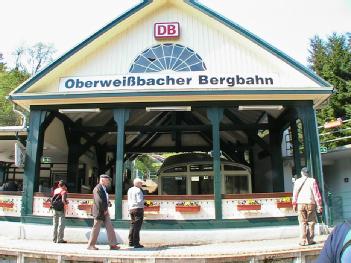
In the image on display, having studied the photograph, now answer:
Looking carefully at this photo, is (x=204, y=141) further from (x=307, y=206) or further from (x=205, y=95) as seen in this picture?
(x=307, y=206)

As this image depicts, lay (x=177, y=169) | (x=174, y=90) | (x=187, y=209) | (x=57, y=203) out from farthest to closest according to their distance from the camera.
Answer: (x=177, y=169) → (x=174, y=90) → (x=187, y=209) → (x=57, y=203)

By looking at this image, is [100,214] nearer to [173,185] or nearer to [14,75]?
[173,185]

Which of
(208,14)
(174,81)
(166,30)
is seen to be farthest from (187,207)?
(208,14)

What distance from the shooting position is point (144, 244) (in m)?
9.22

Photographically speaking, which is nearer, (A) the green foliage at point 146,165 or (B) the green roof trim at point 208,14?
(B) the green roof trim at point 208,14

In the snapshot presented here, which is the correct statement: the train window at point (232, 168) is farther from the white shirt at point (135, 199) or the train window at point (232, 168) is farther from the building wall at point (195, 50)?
the white shirt at point (135, 199)

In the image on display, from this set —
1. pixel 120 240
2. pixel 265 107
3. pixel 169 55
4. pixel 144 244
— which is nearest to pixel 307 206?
pixel 265 107

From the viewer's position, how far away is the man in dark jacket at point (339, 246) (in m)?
1.72

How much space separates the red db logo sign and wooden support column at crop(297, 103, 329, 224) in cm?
417

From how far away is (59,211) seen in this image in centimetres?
916

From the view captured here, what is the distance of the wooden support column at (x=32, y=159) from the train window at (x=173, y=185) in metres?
4.32

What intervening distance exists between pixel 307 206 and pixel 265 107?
3.22 meters

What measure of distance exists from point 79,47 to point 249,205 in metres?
6.43


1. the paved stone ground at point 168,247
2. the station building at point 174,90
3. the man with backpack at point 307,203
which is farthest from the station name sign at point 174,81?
the paved stone ground at point 168,247
